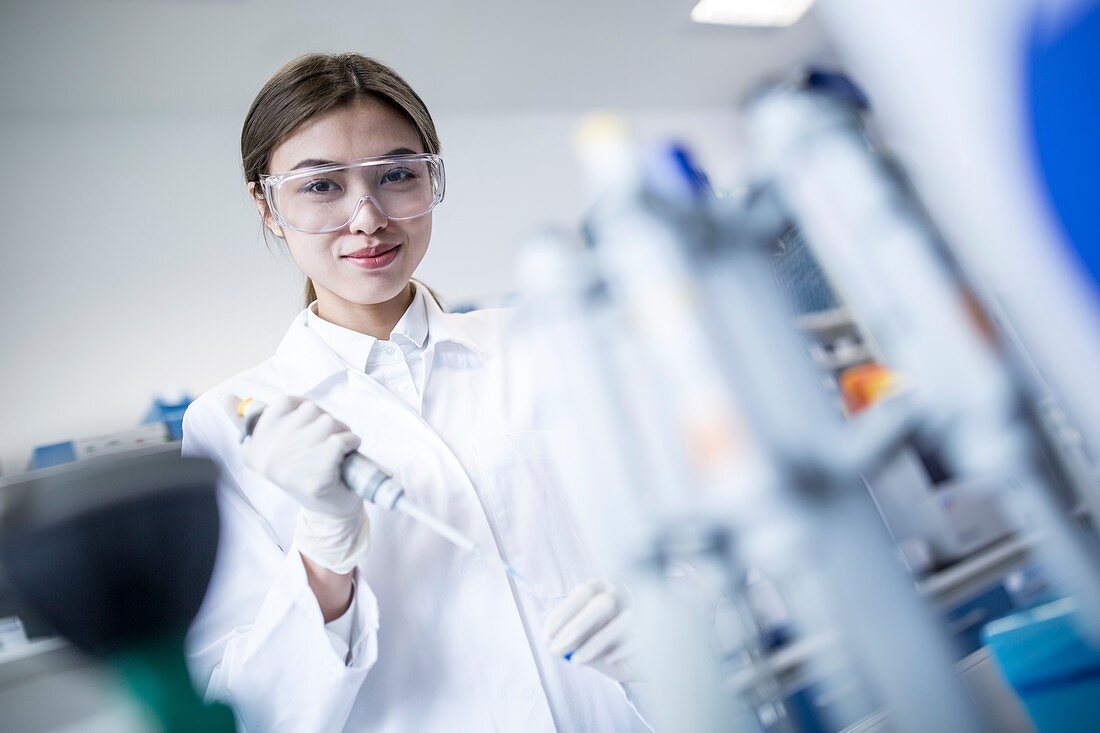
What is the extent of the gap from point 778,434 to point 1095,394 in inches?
6.2

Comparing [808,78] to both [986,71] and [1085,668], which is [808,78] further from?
[1085,668]

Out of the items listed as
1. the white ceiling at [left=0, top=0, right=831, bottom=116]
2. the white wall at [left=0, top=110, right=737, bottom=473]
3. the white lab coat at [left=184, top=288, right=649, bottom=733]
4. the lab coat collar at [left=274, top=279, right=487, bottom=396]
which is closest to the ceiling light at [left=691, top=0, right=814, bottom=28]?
the white ceiling at [left=0, top=0, right=831, bottom=116]

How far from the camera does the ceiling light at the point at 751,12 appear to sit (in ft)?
5.56

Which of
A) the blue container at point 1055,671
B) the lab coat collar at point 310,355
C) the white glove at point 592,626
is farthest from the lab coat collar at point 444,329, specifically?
the blue container at point 1055,671

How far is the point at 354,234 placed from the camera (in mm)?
646

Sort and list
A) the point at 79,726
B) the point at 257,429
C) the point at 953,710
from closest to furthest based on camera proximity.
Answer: the point at 953,710 → the point at 257,429 → the point at 79,726

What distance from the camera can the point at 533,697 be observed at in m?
0.60

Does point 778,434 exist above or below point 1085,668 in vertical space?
above

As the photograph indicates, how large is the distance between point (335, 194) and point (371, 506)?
31 cm

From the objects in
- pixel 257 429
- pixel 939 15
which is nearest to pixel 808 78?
pixel 939 15

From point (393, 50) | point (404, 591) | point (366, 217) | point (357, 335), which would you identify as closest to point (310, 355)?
point (357, 335)

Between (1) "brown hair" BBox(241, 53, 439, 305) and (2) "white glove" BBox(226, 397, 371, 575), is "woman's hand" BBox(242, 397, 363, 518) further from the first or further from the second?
(1) "brown hair" BBox(241, 53, 439, 305)

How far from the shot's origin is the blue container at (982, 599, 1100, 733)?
0.31m

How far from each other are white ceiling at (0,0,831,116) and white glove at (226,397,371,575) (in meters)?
0.81
